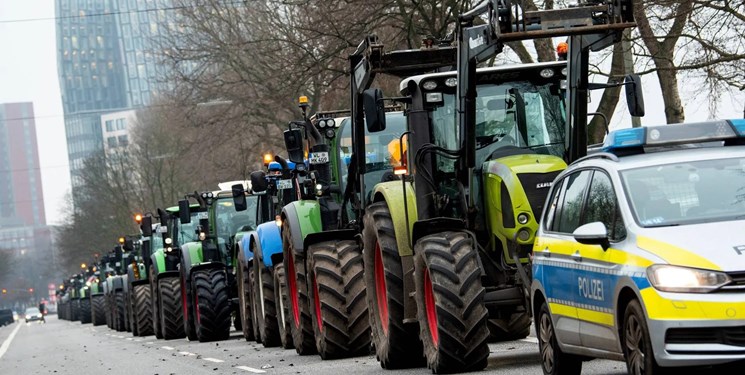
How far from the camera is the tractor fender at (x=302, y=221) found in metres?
18.2

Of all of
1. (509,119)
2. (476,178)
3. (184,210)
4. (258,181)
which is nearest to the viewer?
(476,178)

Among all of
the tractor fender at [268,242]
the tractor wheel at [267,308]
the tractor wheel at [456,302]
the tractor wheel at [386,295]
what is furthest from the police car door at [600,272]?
the tractor wheel at [267,308]

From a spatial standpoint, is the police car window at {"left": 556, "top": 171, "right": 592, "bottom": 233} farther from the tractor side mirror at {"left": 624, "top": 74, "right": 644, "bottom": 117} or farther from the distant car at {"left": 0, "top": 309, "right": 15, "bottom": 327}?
the distant car at {"left": 0, "top": 309, "right": 15, "bottom": 327}

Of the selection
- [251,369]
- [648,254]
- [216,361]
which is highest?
[648,254]

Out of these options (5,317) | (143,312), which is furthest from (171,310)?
(5,317)

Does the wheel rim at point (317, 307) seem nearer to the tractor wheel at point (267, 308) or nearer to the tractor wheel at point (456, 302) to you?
the tractor wheel at point (267, 308)

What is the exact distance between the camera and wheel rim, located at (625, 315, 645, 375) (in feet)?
29.9

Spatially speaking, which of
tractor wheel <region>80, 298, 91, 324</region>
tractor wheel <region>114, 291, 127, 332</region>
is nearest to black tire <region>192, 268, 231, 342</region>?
tractor wheel <region>114, 291, 127, 332</region>

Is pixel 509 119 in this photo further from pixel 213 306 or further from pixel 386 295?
pixel 213 306

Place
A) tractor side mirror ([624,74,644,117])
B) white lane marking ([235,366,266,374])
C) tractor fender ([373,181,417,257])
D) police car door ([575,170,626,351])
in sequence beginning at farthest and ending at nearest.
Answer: white lane marking ([235,366,266,374]) → tractor fender ([373,181,417,257]) → tractor side mirror ([624,74,644,117]) → police car door ([575,170,626,351])

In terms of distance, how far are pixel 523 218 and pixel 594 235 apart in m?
3.15

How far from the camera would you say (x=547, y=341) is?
11.2 meters

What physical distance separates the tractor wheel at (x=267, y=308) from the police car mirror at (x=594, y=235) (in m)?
12.3

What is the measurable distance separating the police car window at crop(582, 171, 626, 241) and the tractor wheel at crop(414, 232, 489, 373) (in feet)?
6.41
